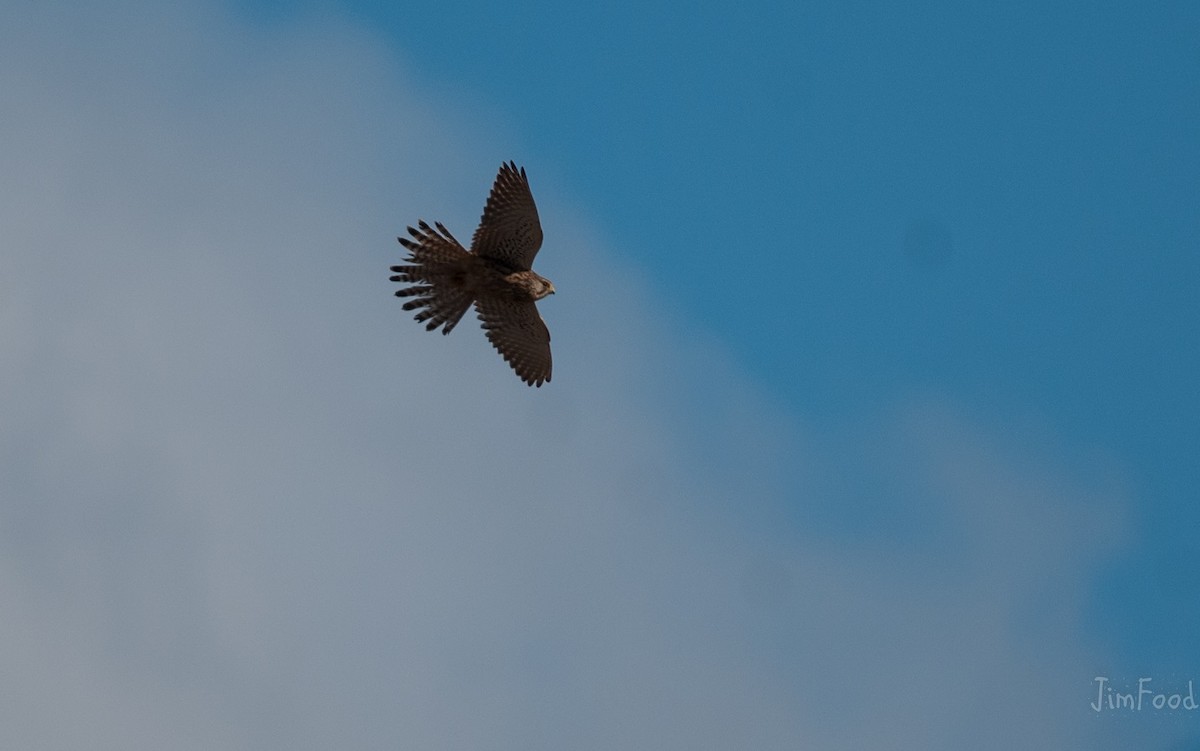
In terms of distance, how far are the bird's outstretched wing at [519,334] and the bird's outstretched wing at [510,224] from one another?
2.63 ft

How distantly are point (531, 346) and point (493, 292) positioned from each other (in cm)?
142

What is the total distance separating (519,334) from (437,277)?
193 centimetres

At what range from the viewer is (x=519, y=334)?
34094mm

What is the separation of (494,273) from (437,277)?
911 mm

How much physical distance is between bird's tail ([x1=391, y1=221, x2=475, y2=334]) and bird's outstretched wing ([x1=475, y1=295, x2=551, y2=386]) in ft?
1.55

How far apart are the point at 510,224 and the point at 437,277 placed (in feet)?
4.92

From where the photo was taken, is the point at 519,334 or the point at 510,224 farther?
the point at 519,334

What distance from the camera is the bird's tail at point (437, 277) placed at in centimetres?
3244

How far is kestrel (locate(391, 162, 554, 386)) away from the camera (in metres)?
32.3

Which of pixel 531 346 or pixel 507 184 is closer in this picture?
pixel 507 184

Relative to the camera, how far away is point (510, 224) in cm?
3250

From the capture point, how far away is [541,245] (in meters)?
33.0

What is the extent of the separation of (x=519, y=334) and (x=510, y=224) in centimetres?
233

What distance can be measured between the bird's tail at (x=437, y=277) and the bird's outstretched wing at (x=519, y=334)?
0.47 meters
